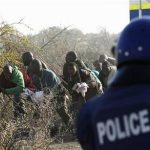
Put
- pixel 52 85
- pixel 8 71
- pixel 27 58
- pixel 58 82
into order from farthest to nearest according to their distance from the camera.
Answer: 1. pixel 27 58
2. pixel 8 71
3. pixel 58 82
4. pixel 52 85

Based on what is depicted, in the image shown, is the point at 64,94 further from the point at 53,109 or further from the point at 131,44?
the point at 131,44

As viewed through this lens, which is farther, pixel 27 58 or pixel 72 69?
pixel 27 58

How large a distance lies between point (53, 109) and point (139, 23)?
16.1 ft

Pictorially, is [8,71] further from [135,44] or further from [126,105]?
[126,105]

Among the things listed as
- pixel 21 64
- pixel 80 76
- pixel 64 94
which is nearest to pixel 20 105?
pixel 64 94

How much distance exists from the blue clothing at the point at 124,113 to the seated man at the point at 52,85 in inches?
208

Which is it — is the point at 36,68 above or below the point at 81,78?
above

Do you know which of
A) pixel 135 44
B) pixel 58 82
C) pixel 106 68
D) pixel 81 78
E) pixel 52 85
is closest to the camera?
pixel 135 44

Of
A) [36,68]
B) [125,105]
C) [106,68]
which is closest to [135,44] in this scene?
[125,105]

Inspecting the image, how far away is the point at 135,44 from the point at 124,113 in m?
Answer: 0.35

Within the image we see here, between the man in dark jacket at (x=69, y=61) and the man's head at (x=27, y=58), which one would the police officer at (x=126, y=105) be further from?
the man's head at (x=27, y=58)

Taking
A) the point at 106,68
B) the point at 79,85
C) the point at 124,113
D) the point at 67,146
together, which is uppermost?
the point at 124,113

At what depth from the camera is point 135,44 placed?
297 centimetres

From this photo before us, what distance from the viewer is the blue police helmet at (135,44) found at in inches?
115
